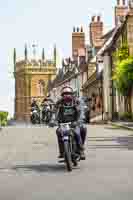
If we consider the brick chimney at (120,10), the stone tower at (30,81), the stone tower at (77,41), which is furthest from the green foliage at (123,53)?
the stone tower at (30,81)

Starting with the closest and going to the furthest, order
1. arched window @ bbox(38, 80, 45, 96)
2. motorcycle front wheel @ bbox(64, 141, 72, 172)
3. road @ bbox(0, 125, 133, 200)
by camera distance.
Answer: road @ bbox(0, 125, 133, 200) < motorcycle front wheel @ bbox(64, 141, 72, 172) < arched window @ bbox(38, 80, 45, 96)

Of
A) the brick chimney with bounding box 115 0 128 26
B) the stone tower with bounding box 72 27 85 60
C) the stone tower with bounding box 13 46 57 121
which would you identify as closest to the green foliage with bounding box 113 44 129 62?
the brick chimney with bounding box 115 0 128 26

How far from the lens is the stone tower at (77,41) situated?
98.4 m

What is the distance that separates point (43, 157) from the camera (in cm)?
1748

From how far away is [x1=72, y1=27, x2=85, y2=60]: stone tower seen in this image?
98438 mm

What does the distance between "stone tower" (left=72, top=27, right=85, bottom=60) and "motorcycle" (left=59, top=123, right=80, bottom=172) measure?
84.5 metres

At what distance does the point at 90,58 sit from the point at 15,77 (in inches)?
3677

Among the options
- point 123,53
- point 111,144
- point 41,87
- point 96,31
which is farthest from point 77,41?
point 111,144

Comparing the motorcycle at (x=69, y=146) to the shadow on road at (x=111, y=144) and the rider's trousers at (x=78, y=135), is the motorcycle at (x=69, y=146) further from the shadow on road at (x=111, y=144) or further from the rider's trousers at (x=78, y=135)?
the shadow on road at (x=111, y=144)

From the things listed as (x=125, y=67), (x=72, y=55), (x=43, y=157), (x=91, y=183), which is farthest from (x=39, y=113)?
(x=72, y=55)

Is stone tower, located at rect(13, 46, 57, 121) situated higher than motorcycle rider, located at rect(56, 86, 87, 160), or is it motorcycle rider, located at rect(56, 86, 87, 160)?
stone tower, located at rect(13, 46, 57, 121)

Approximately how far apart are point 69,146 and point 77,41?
3488 inches

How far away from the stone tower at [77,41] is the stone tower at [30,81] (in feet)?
204

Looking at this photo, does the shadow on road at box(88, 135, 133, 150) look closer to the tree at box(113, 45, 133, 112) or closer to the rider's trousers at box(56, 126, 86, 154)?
the rider's trousers at box(56, 126, 86, 154)
